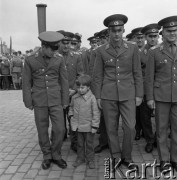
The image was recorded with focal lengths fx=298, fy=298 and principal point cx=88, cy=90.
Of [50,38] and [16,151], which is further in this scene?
[16,151]

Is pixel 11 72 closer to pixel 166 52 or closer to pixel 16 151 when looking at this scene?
pixel 16 151

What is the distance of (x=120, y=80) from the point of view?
455 centimetres

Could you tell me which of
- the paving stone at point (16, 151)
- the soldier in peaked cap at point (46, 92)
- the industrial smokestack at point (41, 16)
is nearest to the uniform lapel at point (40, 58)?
the soldier in peaked cap at point (46, 92)

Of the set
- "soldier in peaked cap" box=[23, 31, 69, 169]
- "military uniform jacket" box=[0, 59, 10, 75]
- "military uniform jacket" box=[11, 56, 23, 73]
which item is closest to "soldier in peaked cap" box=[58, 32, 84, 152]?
"soldier in peaked cap" box=[23, 31, 69, 169]

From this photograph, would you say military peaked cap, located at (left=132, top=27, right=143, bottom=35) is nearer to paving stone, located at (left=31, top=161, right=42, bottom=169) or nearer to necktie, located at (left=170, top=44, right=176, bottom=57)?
necktie, located at (left=170, top=44, right=176, bottom=57)

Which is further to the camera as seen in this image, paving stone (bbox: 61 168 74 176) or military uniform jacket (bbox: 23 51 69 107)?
military uniform jacket (bbox: 23 51 69 107)

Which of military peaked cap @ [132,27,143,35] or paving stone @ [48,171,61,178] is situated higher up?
military peaked cap @ [132,27,143,35]

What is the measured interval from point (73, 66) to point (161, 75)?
1853 mm

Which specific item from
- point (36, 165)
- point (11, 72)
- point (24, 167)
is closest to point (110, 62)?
point (36, 165)

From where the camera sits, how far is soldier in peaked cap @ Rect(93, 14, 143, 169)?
4.50 metres

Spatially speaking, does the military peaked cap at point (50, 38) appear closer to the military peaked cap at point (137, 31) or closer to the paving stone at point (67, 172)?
the paving stone at point (67, 172)

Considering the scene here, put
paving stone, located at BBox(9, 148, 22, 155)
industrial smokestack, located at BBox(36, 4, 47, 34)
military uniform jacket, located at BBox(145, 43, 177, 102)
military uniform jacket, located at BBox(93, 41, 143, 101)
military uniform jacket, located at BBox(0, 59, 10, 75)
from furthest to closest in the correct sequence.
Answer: military uniform jacket, located at BBox(0, 59, 10, 75), industrial smokestack, located at BBox(36, 4, 47, 34), paving stone, located at BBox(9, 148, 22, 155), military uniform jacket, located at BBox(93, 41, 143, 101), military uniform jacket, located at BBox(145, 43, 177, 102)

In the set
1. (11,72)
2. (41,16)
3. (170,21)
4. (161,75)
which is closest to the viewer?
(170,21)

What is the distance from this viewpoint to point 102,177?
14.2ft
